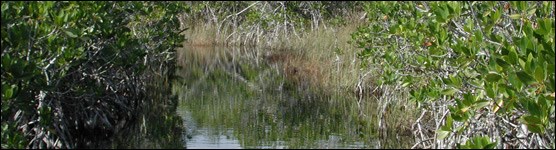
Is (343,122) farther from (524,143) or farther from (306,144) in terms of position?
(524,143)

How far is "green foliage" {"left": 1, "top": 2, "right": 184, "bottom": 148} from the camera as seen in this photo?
15.3 ft

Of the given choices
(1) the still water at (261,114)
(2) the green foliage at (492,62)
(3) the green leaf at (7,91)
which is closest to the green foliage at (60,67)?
(3) the green leaf at (7,91)

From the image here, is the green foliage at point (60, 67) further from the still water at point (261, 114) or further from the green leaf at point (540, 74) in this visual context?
the green leaf at point (540, 74)

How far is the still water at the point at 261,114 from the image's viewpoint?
250 inches

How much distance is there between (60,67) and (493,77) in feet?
9.57

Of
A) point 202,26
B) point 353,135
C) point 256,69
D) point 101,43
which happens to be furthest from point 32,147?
point 202,26

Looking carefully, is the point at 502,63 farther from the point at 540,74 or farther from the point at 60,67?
the point at 60,67

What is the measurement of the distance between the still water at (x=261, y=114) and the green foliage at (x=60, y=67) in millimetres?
803

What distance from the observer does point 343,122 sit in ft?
23.9

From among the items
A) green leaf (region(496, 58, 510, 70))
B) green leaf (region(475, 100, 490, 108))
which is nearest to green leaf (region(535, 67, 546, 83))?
green leaf (region(496, 58, 510, 70))

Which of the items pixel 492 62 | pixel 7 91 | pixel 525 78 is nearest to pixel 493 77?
pixel 492 62

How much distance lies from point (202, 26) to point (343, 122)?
11.1m

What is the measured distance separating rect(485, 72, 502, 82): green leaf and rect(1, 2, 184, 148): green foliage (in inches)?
A: 98.5

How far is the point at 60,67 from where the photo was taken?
17.6ft
